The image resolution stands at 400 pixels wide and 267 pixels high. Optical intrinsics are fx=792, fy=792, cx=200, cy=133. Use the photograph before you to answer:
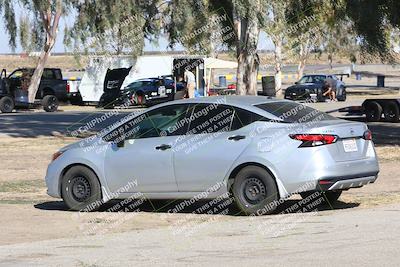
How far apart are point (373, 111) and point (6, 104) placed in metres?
17.5

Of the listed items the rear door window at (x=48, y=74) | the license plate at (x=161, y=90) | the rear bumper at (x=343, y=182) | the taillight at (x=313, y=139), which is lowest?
the license plate at (x=161, y=90)

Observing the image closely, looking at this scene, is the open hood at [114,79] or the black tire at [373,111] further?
the open hood at [114,79]

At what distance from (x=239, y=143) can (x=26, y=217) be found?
3.23 m

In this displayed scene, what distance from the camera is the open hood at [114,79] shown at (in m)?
42.0

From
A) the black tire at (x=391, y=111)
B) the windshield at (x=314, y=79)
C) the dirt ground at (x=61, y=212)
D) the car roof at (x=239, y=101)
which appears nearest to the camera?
the dirt ground at (x=61, y=212)

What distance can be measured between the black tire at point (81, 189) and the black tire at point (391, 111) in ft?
55.4

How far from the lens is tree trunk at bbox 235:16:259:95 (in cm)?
2169

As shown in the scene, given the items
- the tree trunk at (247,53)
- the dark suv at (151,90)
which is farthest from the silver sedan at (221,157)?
the dark suv at (151,90)

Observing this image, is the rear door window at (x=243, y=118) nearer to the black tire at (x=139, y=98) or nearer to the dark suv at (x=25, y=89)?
the dark suv at (x=25, y=89)

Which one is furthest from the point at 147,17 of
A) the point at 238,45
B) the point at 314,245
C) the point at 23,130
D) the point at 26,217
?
the point at 314,245

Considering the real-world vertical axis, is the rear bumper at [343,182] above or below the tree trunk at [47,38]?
below

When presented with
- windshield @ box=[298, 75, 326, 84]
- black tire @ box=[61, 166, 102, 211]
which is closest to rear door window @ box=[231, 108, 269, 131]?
black tire @ box=[61, 166, 102, 211]

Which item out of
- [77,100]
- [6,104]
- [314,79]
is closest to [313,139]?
[6,104]

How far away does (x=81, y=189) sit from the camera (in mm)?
11523
